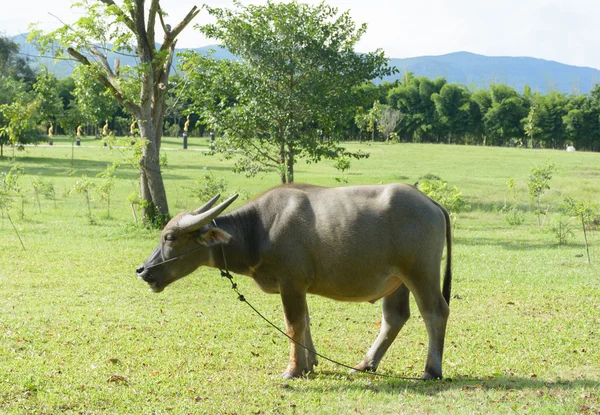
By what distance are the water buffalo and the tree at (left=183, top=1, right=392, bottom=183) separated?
43.0ft

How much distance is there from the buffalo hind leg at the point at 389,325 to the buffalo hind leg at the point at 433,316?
2.04 feet

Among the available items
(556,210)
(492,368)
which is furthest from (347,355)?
(556,210)

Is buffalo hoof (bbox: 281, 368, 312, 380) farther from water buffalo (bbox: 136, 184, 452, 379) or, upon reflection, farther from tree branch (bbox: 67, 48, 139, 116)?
tree branch (bbox: 67, 48, 139, 116)

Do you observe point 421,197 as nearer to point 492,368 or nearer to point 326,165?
point 492,368

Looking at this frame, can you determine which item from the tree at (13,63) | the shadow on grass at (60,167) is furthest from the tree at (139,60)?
the tree at (13,63)

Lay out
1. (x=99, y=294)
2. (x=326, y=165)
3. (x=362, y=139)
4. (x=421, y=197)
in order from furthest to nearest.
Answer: (x=362, y=139) → (x=326, y=165) → (x=99, y=294) → (x=421, y=197)

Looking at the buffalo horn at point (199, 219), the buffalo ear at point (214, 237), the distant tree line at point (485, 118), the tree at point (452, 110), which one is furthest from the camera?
the tree at point (452, 110)

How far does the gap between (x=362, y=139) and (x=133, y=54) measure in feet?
215

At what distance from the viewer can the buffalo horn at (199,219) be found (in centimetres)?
712

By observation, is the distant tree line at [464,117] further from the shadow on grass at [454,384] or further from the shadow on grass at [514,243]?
the shadow on grass at [454,384]

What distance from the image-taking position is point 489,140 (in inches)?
3361

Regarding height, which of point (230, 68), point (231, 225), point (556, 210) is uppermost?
point (230, 68)

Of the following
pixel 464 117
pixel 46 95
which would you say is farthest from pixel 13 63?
pixel 46 95

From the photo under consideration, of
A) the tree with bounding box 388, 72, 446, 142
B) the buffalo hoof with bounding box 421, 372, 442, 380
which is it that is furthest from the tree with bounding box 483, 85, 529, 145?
the buffalo hoof with bounding box 421, 372, 442, 380
